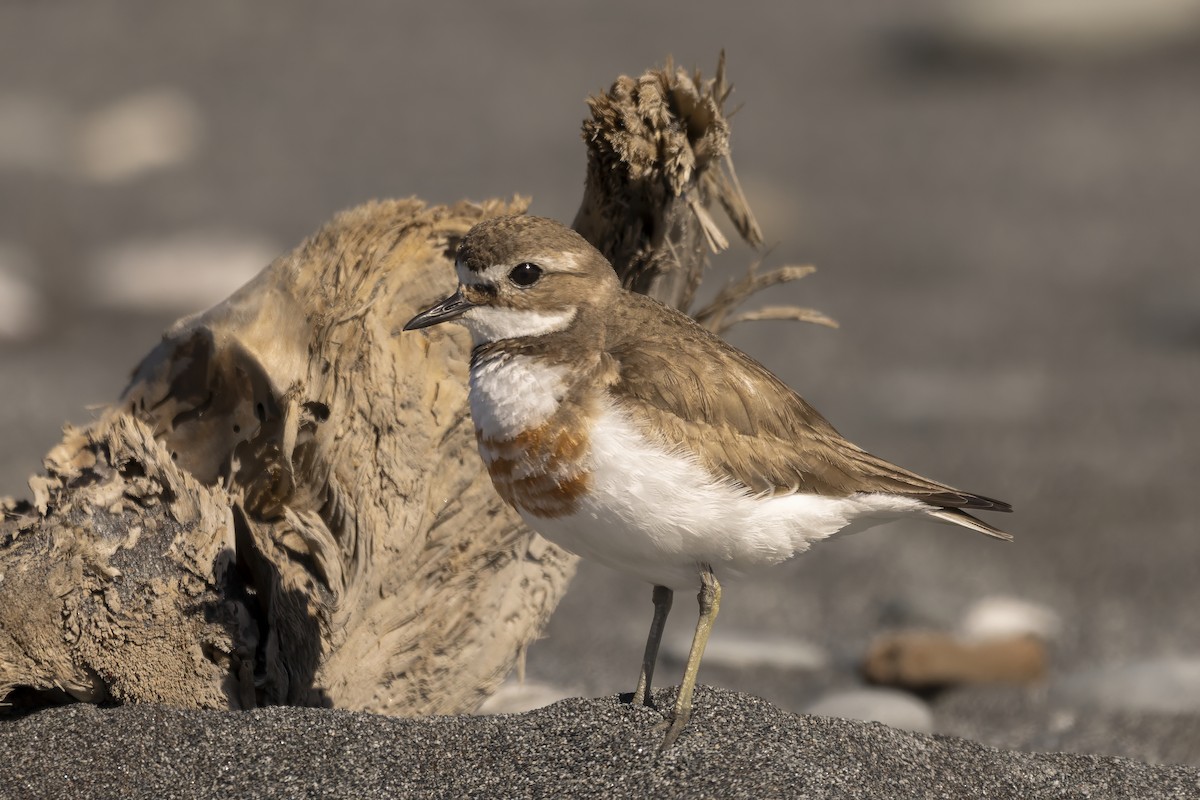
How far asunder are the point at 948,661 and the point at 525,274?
3.39 m

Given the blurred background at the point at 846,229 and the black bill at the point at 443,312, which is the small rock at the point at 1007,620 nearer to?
the blurred background at the point at 846,229

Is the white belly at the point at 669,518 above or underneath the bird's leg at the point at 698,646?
above

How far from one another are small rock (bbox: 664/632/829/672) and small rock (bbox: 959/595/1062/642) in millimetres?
725

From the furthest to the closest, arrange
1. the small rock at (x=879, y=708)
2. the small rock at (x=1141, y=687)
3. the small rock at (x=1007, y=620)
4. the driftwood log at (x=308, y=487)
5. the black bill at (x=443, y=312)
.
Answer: the small rock at (x=1007, y=620) < the small rock at (x=1141, y=687) < the small rock at (x=879, y=708) < the driftwood log at (x=308, y=487) < the black bill at (x=443, y=312)

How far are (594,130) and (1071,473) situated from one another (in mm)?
5127

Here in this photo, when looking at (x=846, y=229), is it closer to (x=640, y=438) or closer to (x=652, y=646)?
(x=652, y=646)

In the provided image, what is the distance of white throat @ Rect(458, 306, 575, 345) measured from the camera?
142 inches

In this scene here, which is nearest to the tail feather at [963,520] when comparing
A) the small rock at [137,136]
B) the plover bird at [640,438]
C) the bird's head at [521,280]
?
the plover bird at [640,438]

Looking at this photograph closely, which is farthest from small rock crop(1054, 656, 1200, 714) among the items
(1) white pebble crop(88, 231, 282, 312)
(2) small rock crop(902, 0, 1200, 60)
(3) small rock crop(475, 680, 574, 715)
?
(2) small rock crop(902, 0, 1200, 60)

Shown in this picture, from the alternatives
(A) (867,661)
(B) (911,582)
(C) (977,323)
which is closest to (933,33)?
(C) (977,323)

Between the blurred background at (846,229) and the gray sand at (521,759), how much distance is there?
175cm

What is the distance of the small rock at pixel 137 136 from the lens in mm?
11258

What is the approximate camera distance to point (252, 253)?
991 centimetres

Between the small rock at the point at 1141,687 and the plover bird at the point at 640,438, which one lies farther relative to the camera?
the small rock at the point at 1141,687
